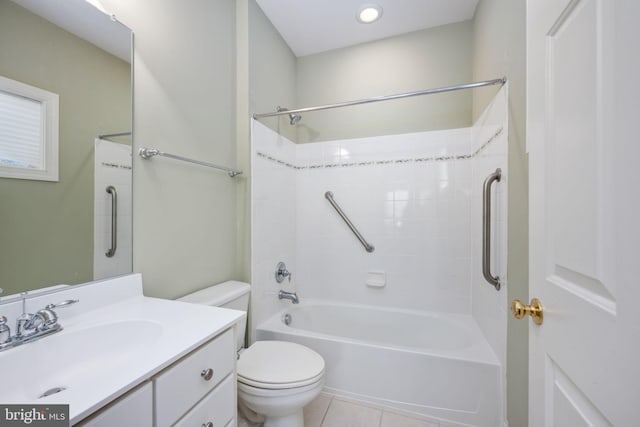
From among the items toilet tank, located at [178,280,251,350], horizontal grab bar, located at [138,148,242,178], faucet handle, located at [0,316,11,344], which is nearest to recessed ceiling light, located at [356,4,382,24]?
horizontal grab bar, located at [138,148,242,178]

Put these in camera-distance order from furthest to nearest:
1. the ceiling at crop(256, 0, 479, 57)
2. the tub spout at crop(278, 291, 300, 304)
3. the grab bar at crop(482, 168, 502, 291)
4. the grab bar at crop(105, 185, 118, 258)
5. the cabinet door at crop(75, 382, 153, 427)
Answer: the tub spout at crop(278, 291, 300, 304) < the ceiling at crop(256, 0, 479, 57) < the grab bar at crop(482, 168, 502, 291) < the grab bar at crop(105, 185, 118, 258) < the cabinet door at crop(75, 382, 153, 427)

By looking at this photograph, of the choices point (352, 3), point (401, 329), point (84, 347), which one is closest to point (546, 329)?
point (84, 347)

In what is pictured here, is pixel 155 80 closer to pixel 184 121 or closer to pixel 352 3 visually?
pixel 184 121

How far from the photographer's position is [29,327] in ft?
2.32

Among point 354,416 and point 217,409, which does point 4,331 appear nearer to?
point 217,409

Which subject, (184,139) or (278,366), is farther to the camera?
(184,139)

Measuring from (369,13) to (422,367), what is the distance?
7.85ft

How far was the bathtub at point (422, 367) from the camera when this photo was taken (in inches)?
51.2

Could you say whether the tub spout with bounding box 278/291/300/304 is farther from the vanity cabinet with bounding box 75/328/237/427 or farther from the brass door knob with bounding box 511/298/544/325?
the brass door knob with bounding box 511/298/544/325

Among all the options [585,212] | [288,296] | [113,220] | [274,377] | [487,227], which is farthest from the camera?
[288,296]

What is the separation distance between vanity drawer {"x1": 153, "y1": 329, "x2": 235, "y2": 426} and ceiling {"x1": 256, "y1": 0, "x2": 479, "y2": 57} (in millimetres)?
2149

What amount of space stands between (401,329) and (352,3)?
249cm

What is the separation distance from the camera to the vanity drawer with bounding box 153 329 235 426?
2.04 ft

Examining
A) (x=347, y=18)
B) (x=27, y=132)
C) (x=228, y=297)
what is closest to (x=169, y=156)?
(x=27, y=132)
